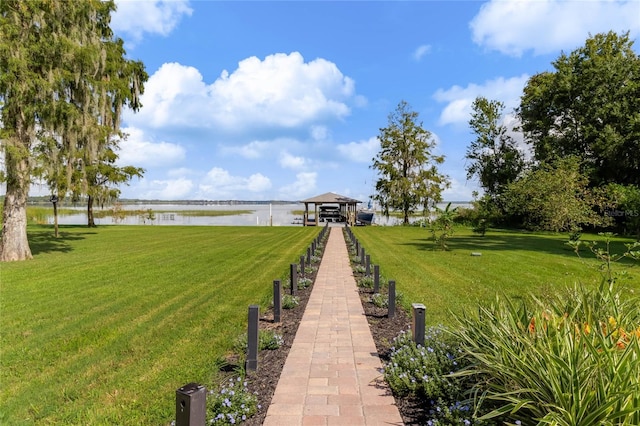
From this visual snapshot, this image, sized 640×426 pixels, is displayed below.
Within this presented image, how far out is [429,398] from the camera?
3.90 m

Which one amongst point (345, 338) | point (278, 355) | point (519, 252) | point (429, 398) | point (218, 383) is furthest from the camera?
point (519, 252)

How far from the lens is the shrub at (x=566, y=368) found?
2.55 meters

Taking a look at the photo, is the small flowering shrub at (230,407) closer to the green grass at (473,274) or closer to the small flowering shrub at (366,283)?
the green grass at (473,274)

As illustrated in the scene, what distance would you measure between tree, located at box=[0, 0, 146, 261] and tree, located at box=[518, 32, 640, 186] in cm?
3098

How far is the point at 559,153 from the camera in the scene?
113 ft

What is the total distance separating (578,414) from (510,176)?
1737 inches

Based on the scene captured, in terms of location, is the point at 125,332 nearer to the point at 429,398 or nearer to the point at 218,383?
the point at 218,383

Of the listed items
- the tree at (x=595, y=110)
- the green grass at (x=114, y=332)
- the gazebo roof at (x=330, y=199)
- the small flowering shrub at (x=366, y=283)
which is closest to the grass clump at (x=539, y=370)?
the green grass at (x=114, y=332)

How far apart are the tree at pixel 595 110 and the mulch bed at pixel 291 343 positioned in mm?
27724

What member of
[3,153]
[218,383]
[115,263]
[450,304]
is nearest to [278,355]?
[218,383]

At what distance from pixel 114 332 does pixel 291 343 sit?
3.27 m

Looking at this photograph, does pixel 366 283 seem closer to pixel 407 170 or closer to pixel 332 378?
pixel 332 378

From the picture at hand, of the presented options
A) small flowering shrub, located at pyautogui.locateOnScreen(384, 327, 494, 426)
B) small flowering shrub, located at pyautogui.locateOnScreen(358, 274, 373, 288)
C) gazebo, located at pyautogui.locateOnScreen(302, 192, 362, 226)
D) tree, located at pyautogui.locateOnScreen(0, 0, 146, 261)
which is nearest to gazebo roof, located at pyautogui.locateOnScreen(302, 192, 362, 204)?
gazebo, located at pyautogui.locateOnScreen(302, 192, 362, 226)

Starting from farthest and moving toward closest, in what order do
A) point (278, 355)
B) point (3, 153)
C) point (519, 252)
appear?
point (519, 252)
point (3, 153)
point (278, 355)
